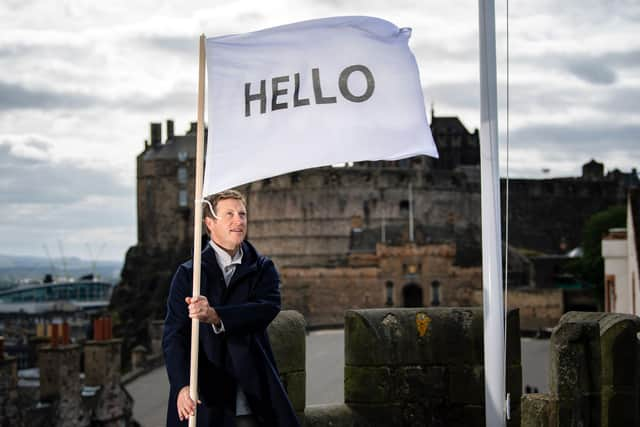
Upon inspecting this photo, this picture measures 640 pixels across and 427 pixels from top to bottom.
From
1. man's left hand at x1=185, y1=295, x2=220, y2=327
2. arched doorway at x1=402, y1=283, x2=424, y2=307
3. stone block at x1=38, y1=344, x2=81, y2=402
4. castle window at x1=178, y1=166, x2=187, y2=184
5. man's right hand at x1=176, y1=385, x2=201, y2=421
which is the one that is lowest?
stone block at x1=38, y1=344, x2=81, y2=402

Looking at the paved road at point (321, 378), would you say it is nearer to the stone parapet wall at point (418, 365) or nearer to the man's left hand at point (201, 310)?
the stone parapet wall at point (418, 365)

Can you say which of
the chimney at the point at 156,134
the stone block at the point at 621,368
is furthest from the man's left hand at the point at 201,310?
the chimney at the point at 156,134

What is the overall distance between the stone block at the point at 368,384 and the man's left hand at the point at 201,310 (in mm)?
1743

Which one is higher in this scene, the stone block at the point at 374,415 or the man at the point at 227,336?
the man at the point at 227,336

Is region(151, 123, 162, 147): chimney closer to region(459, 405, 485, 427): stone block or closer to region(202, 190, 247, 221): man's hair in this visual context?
region(459, 405, 485, 427): stone block

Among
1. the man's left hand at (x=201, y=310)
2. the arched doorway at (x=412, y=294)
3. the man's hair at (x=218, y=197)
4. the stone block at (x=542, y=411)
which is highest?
the man's hair at (x=218, y=197)

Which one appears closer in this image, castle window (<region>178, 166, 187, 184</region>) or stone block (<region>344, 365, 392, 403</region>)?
stone block (<region>344, 365, 392, 403</region>)

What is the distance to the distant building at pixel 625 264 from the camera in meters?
21.5

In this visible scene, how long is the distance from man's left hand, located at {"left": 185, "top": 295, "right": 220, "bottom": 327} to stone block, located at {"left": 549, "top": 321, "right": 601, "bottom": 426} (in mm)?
1815

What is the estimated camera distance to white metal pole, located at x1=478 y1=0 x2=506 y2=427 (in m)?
5.18

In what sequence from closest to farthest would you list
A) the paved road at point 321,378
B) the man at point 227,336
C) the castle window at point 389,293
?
the man at point 227,336
the paved road at point 321,378
the castle window at point 389,293

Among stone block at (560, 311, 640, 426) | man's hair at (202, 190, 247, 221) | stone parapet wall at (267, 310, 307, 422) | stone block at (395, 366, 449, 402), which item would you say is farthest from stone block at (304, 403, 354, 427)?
man's hair at (202, 190, 247, 221)

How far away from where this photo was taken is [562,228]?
73.6m

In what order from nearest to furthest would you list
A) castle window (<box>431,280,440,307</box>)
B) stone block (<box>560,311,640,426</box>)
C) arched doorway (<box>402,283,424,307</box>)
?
stone block (<box>560,311,640,426</box>), castle window (<box>431,280,440,307</box>), arched doorway (<box>402,283,424,307</box>)
